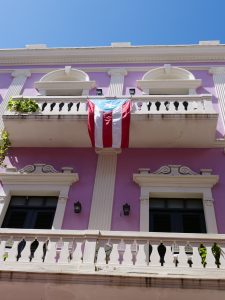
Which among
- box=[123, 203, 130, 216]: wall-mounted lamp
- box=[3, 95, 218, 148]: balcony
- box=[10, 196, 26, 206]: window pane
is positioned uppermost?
box=[3, 95, 218, 148]: balcony

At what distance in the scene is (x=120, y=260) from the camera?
807cm

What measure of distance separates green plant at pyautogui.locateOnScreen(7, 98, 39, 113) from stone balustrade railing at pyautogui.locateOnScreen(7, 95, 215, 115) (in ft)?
0.67

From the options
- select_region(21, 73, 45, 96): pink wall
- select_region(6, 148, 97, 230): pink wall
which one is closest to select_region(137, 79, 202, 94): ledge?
select_region(6, 148, 97, 230): pink wall

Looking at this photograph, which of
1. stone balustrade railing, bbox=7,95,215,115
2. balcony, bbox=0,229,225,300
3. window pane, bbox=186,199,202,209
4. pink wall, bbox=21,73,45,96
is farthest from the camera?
pink wall, bbox=21,73,45,96

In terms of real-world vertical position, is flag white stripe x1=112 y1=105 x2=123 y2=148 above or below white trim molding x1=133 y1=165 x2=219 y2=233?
above

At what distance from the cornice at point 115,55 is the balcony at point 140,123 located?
3.70 m

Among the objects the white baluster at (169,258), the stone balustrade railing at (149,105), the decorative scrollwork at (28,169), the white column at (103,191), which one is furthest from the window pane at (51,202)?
the white baluster at (169,258)

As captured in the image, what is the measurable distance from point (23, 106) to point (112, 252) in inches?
221

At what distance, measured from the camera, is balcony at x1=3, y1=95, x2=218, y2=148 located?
10.9 m

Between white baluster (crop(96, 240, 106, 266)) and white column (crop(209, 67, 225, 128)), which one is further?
white column (crop(209, 67, 225, 128))

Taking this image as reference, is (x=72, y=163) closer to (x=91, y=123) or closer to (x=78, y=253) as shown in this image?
(x=91, y=123)

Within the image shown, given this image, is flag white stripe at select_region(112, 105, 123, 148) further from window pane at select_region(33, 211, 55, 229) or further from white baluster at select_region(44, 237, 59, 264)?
white baluster at select_region(44, 237, 59, 264)

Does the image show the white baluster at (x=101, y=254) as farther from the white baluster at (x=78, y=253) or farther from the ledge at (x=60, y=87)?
the ledge at (x=60, y=87)

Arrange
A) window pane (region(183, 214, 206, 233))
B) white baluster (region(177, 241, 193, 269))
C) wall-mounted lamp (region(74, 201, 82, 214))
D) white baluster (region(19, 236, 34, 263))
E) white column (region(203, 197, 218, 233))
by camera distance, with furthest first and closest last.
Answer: wall-mounted lamp (region(74, 201, 82, 214)) → window pane (region(183, 214, 206, 233)) → white column (region(203, 197, 218, 233)) → white baluster (region(19, 236, 34, 263)) → white baluster (region(177, 241, 193, 269))
